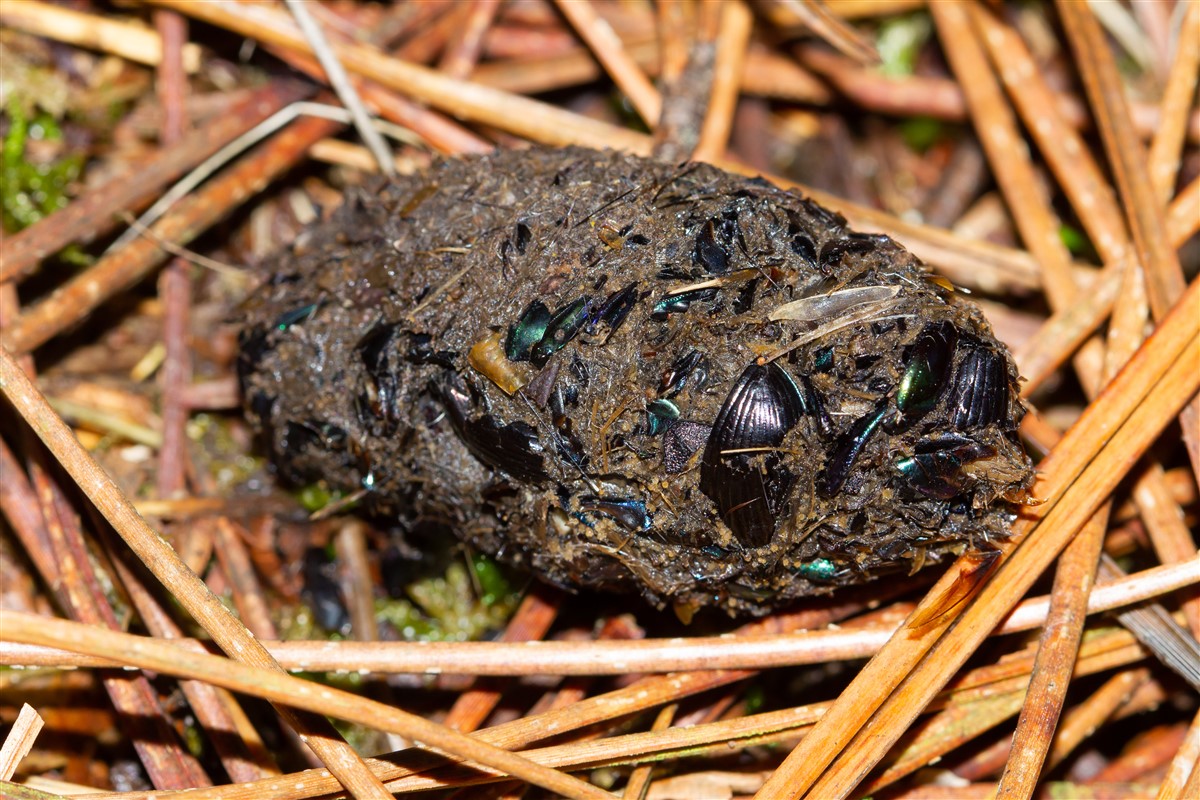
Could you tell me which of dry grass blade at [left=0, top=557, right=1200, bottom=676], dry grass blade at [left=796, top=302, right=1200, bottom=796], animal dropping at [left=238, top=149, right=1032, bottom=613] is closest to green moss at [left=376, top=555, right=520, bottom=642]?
animal dropping at [left=238, top=149, right=1032, bottom=613]

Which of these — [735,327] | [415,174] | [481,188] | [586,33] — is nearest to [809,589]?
[735,327]

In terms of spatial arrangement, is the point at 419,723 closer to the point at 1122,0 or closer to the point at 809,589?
the point at 809,589

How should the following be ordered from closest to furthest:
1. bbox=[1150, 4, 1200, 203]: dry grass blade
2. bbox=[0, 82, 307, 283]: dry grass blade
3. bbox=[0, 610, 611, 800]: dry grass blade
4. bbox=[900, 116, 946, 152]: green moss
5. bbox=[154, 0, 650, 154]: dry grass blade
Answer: bbox=[0, 610, 611, 800]: dry grass blade → bbox=[0, 82, 307, 283]: dry grass blade → bbox=[1150, 4, 1200, 203]: dry grass blade → bbox=[154, 0, 650, 154]: dry grass blade → bbox=[900, 116, 946, 152]: green moss

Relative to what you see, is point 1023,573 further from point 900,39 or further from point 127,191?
point 127,191

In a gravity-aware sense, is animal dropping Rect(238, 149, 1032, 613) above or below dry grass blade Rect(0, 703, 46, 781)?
above

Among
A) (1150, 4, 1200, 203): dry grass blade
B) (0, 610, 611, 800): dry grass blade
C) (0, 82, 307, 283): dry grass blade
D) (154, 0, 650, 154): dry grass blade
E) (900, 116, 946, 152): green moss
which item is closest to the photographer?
(0, 610, 611, 800): dry grass blade

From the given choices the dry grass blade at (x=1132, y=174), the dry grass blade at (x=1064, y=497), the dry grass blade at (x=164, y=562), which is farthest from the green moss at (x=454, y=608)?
the dry grass blade at (x=1132, y=174)

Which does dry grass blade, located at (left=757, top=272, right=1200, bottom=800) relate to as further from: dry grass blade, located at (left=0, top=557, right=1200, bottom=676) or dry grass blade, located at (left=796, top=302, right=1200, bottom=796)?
dry grass blade, located at (left=0, top=557, right=1200, bottom=676)

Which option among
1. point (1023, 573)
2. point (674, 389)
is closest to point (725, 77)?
point (674, 389)

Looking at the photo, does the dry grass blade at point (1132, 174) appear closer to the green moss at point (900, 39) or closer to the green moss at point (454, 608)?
the green moss at point (900, 39)

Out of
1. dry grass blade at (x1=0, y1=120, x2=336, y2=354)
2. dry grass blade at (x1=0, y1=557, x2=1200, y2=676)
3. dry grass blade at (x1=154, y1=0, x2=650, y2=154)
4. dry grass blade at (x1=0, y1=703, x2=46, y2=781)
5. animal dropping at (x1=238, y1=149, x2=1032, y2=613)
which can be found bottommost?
dry grass blade at (x1=0, y1=703, x2=46, y2=781)
